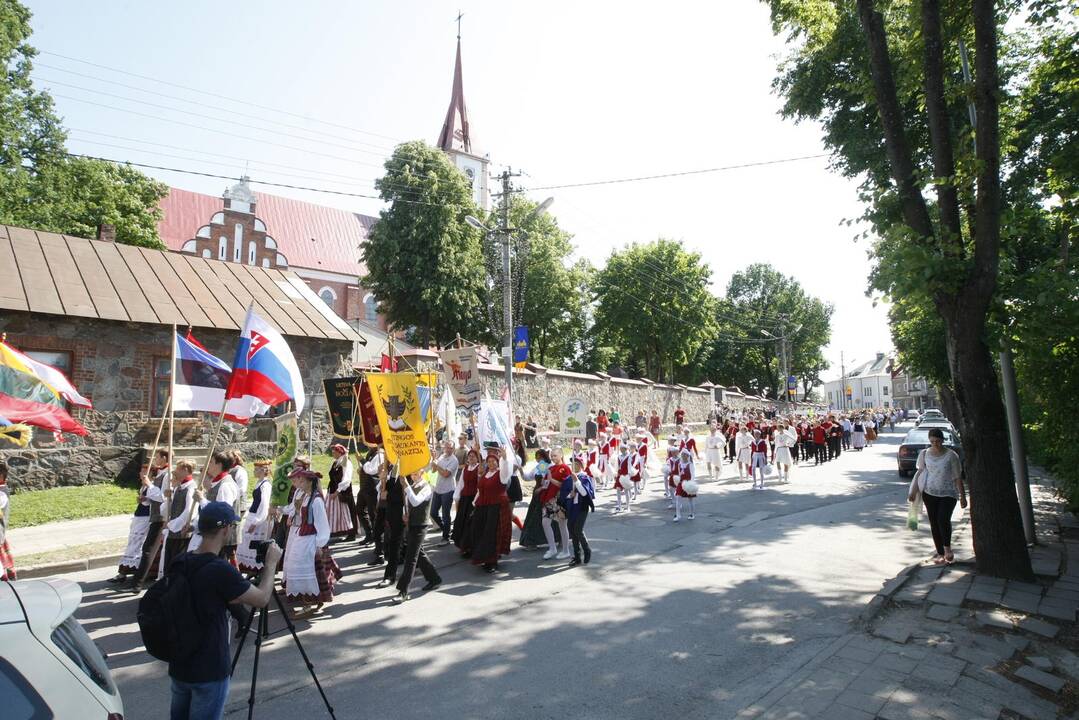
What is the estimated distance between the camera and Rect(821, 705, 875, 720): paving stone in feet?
14.1

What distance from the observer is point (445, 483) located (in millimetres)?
11039

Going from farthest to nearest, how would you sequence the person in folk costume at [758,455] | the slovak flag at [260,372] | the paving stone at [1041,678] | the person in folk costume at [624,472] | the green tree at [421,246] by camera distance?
the green tree at [421,246] → the person in folk costume at [758,455] → the person in folk costume at [624,472] → the slovak flag at [260,372] → the paving stone at [1041,678]

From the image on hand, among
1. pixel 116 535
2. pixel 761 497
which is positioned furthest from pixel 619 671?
pixel 761 497

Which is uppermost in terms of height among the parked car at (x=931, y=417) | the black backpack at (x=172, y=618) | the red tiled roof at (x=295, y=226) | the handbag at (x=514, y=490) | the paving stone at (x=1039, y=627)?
the red tiled roof at (x=295, y=226)

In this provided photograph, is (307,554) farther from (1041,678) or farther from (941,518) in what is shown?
(941,518)

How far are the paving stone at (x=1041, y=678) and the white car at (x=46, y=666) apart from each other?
5.97 m

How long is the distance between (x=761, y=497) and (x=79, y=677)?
14.9m

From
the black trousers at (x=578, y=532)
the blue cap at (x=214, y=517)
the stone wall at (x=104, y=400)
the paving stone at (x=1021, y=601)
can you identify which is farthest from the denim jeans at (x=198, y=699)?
the stone wall at (x=104, y=400)

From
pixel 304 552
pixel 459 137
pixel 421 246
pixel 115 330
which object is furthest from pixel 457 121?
pixel 304 552

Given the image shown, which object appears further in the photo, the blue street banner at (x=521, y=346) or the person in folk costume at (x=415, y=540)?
the blue street banner at (x=521, y=346)

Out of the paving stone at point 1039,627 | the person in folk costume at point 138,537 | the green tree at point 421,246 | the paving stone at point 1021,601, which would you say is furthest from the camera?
the green tree at point 421,246

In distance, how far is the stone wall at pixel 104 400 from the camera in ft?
47.4

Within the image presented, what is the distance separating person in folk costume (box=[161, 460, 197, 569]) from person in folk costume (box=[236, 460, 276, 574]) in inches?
25.0

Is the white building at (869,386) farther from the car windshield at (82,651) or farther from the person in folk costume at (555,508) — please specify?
the car windshield at (82,651)
